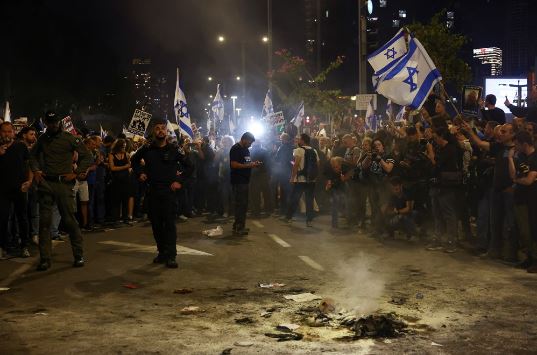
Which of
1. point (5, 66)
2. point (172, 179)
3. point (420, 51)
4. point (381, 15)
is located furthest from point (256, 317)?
point (381, 15)

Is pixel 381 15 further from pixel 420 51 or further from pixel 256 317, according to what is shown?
pixel 256 317

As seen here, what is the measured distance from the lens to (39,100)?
34.5 metres

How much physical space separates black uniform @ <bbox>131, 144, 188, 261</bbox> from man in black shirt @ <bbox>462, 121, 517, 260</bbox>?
4.73 metres

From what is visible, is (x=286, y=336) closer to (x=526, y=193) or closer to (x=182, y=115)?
(x=526, y=193)

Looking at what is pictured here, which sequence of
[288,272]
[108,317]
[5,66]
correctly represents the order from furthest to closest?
[5,66], [288,272], [108,317]

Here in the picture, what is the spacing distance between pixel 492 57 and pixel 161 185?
91.5 meters

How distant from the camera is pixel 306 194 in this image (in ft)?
51.9

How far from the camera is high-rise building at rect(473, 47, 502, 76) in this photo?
305 feet

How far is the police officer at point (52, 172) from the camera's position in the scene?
10078mm

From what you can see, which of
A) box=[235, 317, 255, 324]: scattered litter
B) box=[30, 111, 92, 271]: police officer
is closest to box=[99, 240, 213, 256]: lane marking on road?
box=[30, 111, 92, 271]: police officer

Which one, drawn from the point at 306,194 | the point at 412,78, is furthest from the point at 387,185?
the point at 306,194

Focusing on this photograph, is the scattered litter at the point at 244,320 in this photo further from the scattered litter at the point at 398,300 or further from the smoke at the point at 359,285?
the scattered litter at the point at 398,300

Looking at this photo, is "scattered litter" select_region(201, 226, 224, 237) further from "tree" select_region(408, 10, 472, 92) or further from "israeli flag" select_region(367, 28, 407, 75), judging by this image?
"tree" select_region(408, 10, 472, 92)

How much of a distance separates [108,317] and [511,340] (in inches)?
154
